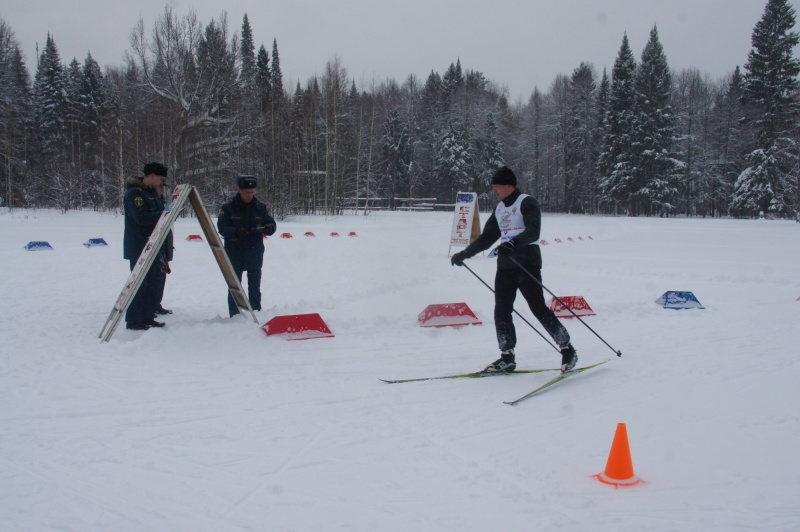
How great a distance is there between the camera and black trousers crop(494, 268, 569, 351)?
499 centimetres

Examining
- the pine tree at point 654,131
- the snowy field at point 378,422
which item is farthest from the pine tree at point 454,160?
the snowy field at point 378,422

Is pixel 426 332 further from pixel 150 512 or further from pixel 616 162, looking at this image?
pixel 616 162

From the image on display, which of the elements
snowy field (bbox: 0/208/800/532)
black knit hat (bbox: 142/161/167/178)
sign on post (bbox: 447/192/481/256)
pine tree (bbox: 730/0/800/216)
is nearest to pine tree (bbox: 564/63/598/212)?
pine tree (bbox: 730/0/800/216)

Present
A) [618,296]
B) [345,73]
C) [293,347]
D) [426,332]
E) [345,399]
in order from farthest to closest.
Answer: [345,73] → [618,296] → [426,332] → [293,347] → [345,399]

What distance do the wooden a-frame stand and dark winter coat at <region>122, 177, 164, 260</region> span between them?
45 centimetres

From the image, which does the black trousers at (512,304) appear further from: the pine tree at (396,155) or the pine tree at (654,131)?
the pine tree at (396,155)

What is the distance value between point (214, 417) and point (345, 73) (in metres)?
33.4

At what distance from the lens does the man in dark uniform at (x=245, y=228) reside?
21.8ft

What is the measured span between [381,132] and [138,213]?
47914mm

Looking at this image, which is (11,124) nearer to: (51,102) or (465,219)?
(51,102)

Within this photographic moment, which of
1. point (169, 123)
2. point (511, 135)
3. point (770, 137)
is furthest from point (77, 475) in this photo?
point (511, 135)

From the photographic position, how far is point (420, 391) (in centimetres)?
452

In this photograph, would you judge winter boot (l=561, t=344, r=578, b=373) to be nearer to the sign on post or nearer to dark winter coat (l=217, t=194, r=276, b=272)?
dark winter coat (l=217, t=194, r=276, b=272)

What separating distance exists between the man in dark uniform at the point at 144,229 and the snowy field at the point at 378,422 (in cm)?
35
